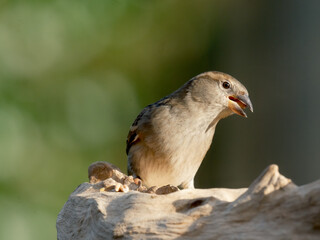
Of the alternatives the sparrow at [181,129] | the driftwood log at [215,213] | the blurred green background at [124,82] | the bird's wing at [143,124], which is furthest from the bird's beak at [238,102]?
the blurred green background at [124,82]

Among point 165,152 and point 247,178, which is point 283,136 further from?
point 165,152

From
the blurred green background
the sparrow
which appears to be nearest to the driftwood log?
the sparrow

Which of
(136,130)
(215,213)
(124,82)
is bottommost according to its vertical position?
(215,213)

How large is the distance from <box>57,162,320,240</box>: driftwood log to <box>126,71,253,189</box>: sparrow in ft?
2.74

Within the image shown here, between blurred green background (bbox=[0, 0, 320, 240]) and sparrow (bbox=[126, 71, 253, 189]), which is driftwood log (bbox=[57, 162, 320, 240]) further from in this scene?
blurred green background (bbox=[0, 0, 320, 240])

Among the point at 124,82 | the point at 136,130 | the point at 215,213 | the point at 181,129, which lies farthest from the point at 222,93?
the point at 124,82

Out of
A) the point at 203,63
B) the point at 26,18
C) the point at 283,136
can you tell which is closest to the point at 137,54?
the point at 203,63

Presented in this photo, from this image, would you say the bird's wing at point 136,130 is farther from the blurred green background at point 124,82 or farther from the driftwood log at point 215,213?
the blurred green background at point 124,82

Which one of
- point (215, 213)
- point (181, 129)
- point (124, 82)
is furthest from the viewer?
point (124, 82)

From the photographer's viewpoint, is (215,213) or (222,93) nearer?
(215,213)

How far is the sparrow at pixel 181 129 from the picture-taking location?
2.18 m

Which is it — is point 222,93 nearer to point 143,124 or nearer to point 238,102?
point 238,102

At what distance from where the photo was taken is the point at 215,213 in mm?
1095

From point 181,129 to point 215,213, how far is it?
110cm
